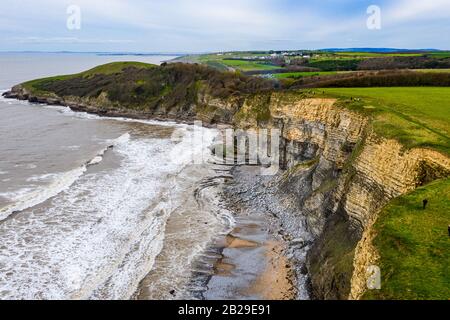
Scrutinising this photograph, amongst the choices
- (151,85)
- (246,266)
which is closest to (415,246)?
(246,266)

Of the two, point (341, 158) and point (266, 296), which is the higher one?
point (341, 158)

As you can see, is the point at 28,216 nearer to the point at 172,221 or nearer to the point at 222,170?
the point at 172,221

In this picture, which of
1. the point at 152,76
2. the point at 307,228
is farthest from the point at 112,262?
the point at 152,76

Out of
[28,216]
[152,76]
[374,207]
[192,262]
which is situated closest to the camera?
[374,207]

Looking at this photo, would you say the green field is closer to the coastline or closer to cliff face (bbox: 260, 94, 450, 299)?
cliff face (bbox: 260, 94, 450, 299)

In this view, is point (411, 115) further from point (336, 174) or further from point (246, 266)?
point (246, 266)

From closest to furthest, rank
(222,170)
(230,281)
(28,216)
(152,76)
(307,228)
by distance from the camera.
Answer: (230,281), (307,228), (28,216), (222,170), (152,76)
